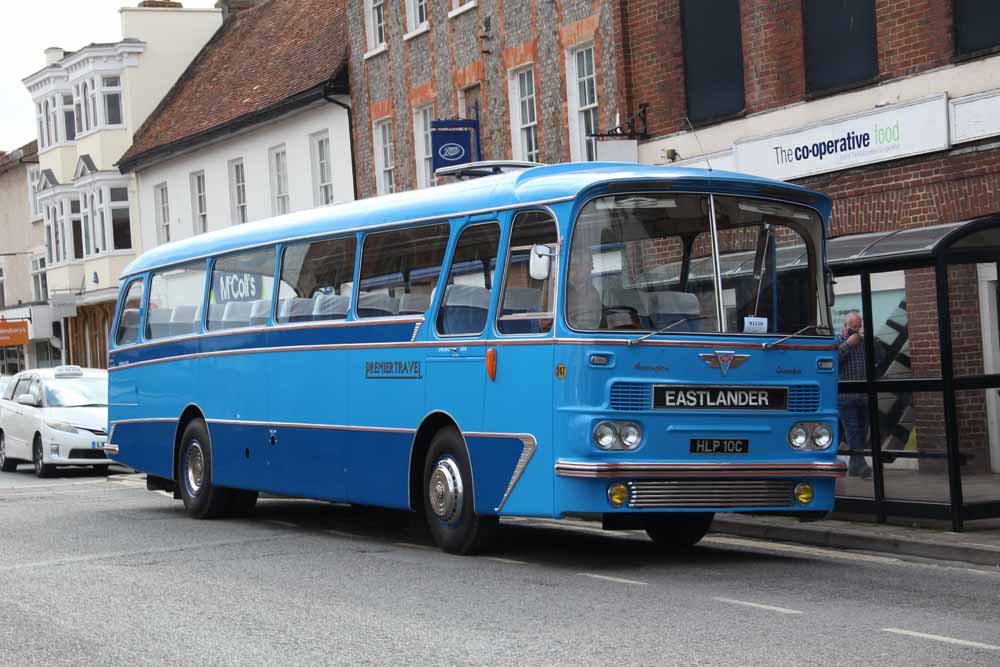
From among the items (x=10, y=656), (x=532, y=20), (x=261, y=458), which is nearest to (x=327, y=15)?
(x=532, y=20)

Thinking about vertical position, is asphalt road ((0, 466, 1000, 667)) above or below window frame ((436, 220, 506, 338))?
below

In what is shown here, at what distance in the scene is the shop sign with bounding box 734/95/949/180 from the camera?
18.2 meters

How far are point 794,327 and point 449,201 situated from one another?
9.44 feet

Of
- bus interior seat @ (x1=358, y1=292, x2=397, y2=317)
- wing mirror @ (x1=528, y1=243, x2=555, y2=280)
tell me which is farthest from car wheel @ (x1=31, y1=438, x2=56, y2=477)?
wing mirror @ (x1=528, y1=243, x2=555, y2=280)

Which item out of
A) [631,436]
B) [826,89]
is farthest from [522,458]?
[826,89]

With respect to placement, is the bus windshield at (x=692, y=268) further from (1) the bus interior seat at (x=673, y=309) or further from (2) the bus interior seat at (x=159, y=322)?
(2) the bus interior seat at (x=159, y=322)

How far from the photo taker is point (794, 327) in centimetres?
1202

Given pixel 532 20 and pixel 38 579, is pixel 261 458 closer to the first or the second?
pixel 38 579

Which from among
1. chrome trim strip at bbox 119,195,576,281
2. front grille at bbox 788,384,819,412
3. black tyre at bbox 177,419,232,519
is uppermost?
chrome trim strip at bbox 119,195,576,281

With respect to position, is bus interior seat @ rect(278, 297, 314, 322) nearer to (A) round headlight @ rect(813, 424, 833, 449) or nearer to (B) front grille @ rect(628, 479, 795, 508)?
(B) front grille @ rect(628, 479, 795, 508)

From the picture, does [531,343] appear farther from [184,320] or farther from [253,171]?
[253,171]

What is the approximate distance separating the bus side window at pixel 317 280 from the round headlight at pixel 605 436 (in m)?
3.67

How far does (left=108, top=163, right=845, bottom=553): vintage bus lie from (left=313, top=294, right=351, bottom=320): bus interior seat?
3cm

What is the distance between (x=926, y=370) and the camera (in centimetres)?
1378
